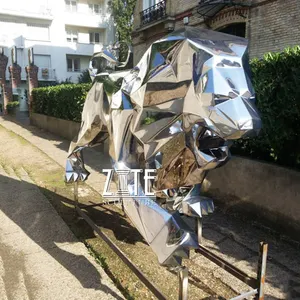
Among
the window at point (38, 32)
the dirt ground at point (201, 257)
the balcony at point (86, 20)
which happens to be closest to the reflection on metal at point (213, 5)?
the dirt ground at point (201, 257)

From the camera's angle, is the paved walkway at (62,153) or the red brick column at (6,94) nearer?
the paved walkway at (62,153)

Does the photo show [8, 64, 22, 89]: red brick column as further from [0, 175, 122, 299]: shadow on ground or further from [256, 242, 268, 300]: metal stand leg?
[256, 242, 268, 300]: metal stand leg

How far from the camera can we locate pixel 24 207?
4523mm

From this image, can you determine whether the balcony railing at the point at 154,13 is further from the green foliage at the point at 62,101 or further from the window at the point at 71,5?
the window at the point at 71,5

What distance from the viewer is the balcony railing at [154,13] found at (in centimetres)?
1280

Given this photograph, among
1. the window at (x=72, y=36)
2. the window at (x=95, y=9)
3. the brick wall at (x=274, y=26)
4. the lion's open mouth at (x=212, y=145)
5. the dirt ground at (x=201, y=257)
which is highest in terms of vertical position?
the window at (x=95, y=9)

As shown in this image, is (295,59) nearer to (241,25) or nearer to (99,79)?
(99,79)

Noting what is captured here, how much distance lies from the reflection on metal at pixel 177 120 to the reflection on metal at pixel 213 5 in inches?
311

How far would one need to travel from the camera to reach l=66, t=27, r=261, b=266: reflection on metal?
1817mm

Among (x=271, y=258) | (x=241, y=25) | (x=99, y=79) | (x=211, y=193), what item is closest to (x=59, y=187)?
(x=211, y=193)

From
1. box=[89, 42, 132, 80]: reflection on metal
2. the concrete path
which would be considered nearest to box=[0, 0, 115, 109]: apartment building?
the concrete path

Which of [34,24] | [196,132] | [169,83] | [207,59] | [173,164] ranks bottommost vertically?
[173,164]

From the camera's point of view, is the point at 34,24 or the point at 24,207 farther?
the point at 34,24

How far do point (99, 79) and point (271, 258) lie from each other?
2374 millimetres
